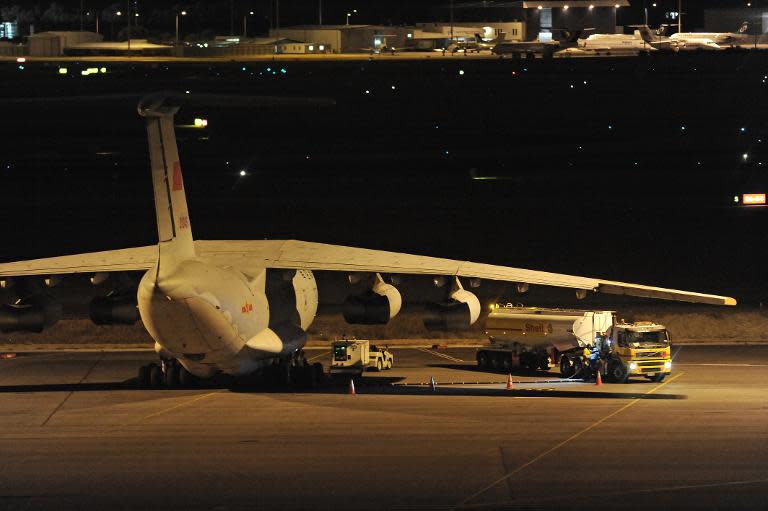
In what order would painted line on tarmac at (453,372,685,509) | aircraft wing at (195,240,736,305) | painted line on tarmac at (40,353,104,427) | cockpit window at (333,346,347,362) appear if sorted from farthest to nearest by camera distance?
cockpit window at (333,346,347,362) < aircraft wing at (195,240,736,305) < painted line on tarmac at (40,353,104,427) < painted line on tarmac at (453,372,685,509)

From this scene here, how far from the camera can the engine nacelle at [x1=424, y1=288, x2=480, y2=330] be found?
35000mm

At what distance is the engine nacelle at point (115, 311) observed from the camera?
35.4 m

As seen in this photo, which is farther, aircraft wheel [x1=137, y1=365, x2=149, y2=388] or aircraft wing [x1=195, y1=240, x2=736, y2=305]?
aircraft wheel [x1=137, y1=365, x2=149, y2=388]

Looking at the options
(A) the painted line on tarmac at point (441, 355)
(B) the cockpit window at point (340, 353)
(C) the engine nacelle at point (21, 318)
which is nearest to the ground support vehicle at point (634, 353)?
(A) the painted line on tarmac at point (441, 355)

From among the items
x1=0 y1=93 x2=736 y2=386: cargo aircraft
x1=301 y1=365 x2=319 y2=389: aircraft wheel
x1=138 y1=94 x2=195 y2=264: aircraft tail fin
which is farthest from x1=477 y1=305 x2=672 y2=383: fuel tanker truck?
x1=138 y1=94 x2=195 y2=264: aircraft tail fin

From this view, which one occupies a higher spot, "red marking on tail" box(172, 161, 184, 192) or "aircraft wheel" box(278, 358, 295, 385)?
"red marking on tail" box(172, 161, 184, 192)

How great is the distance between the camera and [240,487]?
25359 millimetres

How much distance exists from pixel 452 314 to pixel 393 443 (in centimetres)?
646

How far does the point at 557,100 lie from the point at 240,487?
115 metres

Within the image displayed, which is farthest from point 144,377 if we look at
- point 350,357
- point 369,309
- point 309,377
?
point 369,309

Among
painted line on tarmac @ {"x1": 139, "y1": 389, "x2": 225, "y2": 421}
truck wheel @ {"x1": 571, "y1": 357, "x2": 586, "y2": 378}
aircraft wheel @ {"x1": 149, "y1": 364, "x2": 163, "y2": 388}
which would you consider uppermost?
aircraft wheel @ {"x1": 149, "y1": 364, "x2": 163, "y2": 388}

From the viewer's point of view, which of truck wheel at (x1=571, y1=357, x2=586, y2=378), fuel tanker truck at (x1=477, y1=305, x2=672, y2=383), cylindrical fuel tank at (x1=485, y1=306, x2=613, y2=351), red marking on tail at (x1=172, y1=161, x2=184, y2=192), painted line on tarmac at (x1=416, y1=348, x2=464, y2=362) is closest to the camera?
red marking on tail at (x1=172, y1=161, x2=184, y2=192)

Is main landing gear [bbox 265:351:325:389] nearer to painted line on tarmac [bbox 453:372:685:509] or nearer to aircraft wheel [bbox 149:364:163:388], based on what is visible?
aircraft wheel [bbox 149:364:163:388]

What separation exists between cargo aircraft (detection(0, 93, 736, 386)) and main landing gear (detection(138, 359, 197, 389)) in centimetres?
3
